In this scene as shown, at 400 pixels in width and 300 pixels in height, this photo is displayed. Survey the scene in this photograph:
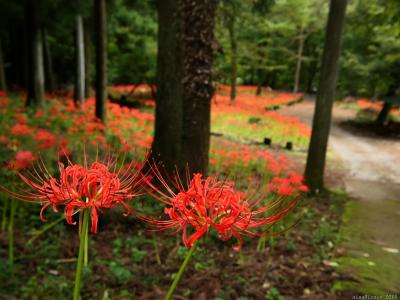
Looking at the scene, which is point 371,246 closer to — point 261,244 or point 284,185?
point 261,244

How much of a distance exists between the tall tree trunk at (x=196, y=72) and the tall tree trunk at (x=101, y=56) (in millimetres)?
5614

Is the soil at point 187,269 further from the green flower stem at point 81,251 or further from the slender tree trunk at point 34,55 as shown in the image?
the slender tree trunk at point 34,55

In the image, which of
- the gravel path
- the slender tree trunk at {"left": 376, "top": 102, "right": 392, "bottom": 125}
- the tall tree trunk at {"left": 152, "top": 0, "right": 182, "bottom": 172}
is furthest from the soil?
the slender tree trunk at {"left": 376, "top": 102, "right": 392, "bottom": 125}

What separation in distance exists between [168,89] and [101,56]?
4673 millimetres

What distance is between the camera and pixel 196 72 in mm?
4379

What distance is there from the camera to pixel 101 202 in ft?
3.07

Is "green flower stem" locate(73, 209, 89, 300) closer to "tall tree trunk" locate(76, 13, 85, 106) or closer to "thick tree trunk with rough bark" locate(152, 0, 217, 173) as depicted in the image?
"thick tree trunk with rough bark" locate(152, 0, 217, 173)

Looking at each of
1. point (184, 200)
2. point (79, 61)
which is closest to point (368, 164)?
point (79, 61)

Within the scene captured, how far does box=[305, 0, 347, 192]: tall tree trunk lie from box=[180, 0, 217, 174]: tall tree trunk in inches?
124

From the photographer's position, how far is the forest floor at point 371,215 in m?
3.96

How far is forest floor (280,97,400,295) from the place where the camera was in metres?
3.96

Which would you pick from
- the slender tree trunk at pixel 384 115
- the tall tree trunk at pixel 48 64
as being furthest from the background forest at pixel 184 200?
the slender tree trunk at pixel 384 115

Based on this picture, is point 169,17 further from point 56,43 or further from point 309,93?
point 309,93

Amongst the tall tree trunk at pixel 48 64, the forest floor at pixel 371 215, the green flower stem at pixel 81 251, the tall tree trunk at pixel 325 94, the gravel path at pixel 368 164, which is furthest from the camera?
the tall tree trunk at pixel 48 64
